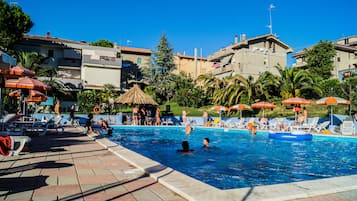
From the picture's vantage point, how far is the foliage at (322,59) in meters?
36.6

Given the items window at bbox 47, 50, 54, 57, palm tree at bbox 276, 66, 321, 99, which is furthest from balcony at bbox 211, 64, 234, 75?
window at bbox 47, 50, 54, 57

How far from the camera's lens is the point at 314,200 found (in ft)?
13.4

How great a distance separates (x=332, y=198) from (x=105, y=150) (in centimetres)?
627

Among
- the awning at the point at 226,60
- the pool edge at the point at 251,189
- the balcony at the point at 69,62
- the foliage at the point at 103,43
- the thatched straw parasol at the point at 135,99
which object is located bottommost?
the pool edge at the point at 251,189

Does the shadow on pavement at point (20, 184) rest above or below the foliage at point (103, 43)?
below

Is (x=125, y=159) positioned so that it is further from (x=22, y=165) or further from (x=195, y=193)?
(x=195, y=193)

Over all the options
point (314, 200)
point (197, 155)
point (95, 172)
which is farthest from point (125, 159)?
point (197, 155)

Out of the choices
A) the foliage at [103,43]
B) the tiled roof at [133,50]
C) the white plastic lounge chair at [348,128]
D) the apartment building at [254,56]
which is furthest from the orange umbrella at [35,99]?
the tiled roof at [133,50]

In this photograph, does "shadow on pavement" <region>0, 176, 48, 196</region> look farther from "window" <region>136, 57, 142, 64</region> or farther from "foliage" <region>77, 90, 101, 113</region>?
"window" <region>136, 57, 142, 64</region>

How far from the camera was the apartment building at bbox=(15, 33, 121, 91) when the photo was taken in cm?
4012

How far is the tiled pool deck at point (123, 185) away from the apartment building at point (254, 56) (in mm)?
35158

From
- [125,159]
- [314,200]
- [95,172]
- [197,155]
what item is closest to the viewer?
[314,200]

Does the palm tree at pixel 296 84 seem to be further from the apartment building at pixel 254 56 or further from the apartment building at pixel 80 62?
the apartment building at pixel 80 62

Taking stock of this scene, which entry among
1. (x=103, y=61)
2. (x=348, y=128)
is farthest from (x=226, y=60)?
(x=348, y=128)
